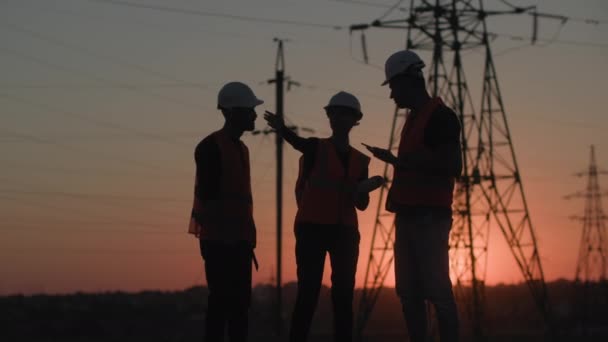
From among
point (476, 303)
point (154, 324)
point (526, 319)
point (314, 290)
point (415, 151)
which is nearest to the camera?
point (415, 151)

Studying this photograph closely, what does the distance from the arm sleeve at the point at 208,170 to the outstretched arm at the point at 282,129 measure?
0.52 m

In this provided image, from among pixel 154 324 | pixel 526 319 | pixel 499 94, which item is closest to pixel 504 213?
pixel 499 94

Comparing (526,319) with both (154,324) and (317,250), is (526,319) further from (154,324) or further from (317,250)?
(317,250)

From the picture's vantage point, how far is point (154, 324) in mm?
54344

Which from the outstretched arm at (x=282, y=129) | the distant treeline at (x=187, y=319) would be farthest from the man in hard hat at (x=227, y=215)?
the distant treeline at (x=187, y=319)

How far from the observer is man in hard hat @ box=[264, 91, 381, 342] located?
9984 millimetres

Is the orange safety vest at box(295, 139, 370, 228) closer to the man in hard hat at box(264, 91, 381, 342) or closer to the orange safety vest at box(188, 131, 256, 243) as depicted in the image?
the man in hard hat at box(264, 91, 381, 342)

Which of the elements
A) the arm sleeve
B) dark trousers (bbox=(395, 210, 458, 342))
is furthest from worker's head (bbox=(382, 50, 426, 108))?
the arm sleeve

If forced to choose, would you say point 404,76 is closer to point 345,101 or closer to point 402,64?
point 402,64

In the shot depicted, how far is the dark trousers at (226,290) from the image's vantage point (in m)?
A: 9.76

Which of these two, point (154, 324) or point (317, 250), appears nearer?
point (317, 250)

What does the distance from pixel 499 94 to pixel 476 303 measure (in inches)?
323

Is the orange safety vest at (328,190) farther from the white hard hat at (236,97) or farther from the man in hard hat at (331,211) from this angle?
the white hard hat at (236,97)

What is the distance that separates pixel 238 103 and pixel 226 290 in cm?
164
